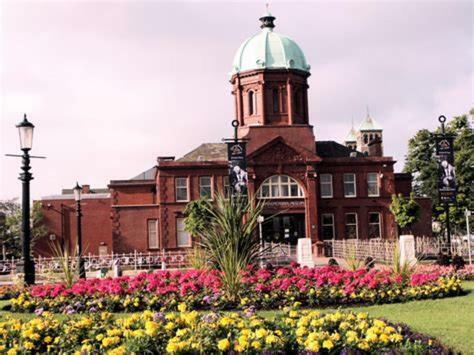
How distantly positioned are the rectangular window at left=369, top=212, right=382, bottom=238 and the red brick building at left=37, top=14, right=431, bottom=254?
0.07 metres

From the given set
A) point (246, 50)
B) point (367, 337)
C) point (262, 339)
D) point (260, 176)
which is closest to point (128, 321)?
point (262, 339)

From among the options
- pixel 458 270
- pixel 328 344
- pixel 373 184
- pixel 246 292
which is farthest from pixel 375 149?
pixel 328 344

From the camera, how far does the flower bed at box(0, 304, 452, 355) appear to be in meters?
7.32

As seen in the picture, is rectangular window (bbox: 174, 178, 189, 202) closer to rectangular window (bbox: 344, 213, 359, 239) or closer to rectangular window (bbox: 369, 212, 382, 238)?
rectangular window (bbox: 344, 213, 359, 239)

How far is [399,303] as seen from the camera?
14.3 m

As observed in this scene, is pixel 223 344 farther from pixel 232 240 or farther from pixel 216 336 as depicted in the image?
pixel 232 240

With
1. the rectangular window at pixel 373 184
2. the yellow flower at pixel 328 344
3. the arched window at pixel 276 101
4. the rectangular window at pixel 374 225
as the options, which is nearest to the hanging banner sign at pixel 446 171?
the rectangular window at pixel 374 225

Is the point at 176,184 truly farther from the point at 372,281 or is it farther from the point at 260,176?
the point at 372,281

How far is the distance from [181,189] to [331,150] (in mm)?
12495

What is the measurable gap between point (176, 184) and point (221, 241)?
31.7 meters

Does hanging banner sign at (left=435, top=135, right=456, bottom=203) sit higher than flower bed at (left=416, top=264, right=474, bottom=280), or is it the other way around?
hanging banner sign at (left=435, top=135, right=456, bottom=203)

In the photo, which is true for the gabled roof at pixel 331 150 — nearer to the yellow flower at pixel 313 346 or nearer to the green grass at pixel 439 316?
the green grass at pixel 439 316

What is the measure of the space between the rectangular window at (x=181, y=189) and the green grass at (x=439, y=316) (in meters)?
29.3

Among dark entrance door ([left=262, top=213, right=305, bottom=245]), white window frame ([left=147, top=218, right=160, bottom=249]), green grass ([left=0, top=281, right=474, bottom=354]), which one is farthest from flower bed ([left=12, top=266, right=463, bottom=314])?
dark entrance door ([left=262, top=213, right=305, bottom=245])
